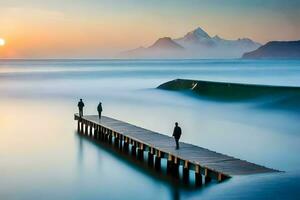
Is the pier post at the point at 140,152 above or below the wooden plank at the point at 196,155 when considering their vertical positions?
below

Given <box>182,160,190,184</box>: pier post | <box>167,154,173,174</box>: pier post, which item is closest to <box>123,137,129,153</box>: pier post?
<box>167,154,173,174</box>: pier post

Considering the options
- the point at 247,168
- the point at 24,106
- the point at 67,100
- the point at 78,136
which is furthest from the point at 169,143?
the point at 67,100

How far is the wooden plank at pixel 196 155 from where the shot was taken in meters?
20.8

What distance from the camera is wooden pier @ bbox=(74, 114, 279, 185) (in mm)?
20947

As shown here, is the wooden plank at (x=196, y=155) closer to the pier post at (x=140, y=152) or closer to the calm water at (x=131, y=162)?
the pier post at (x=140, y=152)

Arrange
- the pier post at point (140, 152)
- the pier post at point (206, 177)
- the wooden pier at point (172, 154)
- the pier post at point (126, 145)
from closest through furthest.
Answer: the wooden pier at point (172, 154) < the pier post at point (206, 177) < the pier post at point (140, 152) < the pier post at point (126, 145)

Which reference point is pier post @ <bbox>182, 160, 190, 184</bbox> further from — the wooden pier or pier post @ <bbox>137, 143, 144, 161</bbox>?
pier post @ <bbox>137, 143, 144, 161</bbox>

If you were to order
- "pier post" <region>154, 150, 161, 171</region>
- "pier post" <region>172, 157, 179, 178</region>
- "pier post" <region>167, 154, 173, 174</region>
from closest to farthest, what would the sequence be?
"pier post" <region>172, 157, 179, 178</region> < "pier post" <region>167, 154, 173, 174</region> < "pier post" <region>154, 150, 161, 171</region>

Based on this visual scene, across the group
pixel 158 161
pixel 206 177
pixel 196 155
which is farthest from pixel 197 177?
pixel 158 161

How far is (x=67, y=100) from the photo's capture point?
245 feet

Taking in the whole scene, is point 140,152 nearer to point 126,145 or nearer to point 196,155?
point 126,145

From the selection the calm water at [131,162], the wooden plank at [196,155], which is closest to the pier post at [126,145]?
the wooden plank at [196,155]

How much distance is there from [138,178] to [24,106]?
4158 centimetres

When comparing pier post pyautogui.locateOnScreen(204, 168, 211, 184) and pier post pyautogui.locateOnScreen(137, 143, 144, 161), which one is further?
pier post pyautogui.locateOnScreen(137, 143, 144, 161)
